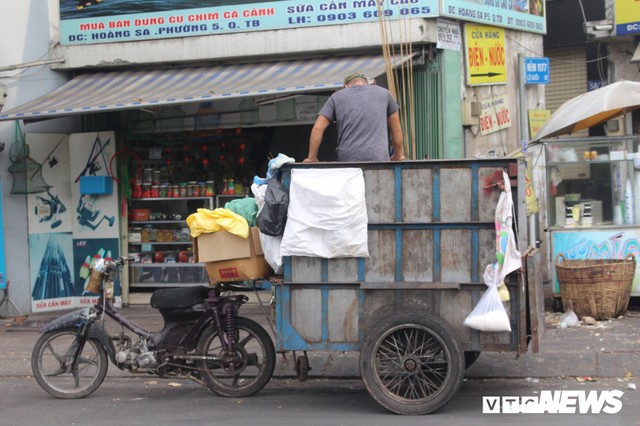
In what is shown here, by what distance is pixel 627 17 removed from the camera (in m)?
14.8

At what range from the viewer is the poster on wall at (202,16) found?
1090 cm

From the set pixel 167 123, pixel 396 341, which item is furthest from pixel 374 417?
pixel 167 123

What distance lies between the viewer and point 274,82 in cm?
1053

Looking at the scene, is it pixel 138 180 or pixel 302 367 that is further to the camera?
pixel 138 180

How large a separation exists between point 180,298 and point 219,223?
2.31 ft

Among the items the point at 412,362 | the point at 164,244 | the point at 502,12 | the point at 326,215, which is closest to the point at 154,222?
the point at 164,244

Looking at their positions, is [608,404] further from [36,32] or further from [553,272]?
[36,32]

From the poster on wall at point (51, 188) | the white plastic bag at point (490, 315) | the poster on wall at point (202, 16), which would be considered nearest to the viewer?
the white plastic bag at point (490, 315)

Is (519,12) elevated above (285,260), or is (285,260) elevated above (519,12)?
(519,12)

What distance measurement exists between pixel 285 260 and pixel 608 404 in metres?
2.56

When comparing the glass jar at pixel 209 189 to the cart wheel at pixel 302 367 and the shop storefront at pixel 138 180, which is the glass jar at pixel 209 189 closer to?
the shop storefront at pixel 138 180

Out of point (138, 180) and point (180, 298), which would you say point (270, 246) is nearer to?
point (180, 298)

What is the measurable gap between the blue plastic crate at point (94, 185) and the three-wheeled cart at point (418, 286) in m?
6.00

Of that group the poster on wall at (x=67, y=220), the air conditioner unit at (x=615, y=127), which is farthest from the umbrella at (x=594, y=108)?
the poster on wall at (x=67, y=220)
